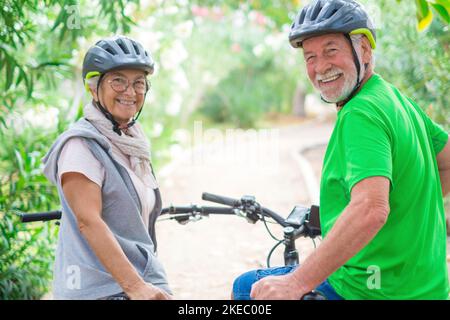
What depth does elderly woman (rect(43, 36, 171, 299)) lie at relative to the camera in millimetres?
2570

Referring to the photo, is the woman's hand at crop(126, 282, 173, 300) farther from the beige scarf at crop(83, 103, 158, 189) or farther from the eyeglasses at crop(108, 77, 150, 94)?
the eyeglasses at crop(108, 77, 150, 94)

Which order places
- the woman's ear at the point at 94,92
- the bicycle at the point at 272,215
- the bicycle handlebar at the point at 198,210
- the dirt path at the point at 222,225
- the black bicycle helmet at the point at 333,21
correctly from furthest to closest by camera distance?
the dirt path at the point at 222,225
the bicycle handlebar at the point at 198,210
the bicycle at the point at 272,215
the woman's ear at the point at 94,92
the black bicycle helmet at the point at 333,21

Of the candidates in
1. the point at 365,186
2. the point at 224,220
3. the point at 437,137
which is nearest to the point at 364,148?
the point at 365,186

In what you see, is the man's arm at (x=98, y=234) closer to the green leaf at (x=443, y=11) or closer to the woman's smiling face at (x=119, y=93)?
the woman's smiling face at (x=119, y=93)

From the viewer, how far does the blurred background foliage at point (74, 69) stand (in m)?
5.09

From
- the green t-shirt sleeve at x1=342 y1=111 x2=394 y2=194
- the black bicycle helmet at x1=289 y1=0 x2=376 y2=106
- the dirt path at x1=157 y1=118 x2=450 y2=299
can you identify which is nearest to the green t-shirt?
the green t-shirt sleeve at x1=342 y1=111 x2=394 y2=194

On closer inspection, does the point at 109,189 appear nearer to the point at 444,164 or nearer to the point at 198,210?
the point at 198,210

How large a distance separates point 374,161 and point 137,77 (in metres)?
1.29

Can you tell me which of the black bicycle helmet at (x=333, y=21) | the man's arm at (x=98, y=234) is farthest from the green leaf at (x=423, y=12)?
the man's arm at (x=98, y=234)

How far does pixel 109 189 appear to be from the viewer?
2654mm

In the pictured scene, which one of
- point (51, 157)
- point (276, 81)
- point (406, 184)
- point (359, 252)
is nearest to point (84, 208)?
point (51, 157)

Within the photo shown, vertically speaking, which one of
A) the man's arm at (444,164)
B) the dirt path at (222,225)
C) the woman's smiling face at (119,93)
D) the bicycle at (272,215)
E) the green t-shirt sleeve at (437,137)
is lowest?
the dirt path at (222,225)

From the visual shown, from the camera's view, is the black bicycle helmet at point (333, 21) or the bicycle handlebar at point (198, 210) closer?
the black bicycle helmet at point (333, 21)

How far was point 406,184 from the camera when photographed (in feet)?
7.45
